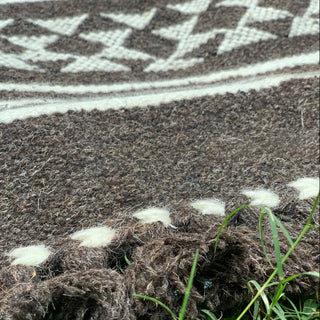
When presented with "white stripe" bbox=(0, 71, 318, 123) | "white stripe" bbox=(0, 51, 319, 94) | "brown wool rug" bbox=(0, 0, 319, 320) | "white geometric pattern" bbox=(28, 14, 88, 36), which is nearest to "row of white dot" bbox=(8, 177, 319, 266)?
"brown wool rug" bbox=(0, 0, 319, 320)

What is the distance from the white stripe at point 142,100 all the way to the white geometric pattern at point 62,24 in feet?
1.95

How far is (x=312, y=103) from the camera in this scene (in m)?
2.04

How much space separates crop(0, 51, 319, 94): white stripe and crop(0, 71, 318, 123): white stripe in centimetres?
9

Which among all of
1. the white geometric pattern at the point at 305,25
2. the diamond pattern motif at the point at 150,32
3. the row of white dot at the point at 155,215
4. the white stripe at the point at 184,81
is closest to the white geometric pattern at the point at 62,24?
the diamond pattern motif at the point at 150,32

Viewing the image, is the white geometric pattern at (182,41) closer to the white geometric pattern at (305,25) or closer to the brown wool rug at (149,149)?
the brown wool rug at (149,149)

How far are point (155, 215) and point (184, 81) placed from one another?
40.3 inches

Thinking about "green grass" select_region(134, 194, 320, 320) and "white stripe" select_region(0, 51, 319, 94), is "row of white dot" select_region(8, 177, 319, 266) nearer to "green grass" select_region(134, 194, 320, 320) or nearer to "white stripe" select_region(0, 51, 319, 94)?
"green grass" select_region(134, 194, 320, 320)

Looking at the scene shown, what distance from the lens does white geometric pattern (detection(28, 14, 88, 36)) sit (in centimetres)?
241

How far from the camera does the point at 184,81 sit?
89.6 inches

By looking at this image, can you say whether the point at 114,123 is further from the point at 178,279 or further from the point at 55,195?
the point at 178,279

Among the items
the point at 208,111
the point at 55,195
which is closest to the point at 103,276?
the point at 55,195

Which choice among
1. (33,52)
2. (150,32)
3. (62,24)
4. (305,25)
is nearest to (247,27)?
(305,25)

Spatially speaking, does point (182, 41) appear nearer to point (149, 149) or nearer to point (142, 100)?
point (142, 100)

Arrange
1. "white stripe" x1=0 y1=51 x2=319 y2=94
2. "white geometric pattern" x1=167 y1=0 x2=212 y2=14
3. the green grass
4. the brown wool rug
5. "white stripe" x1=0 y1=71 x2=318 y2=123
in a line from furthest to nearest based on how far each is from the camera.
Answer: "white geometric pattern" x1=167 y1=0 x2=212 y2=14 < "white stripe" x1=0 y1=51 x2=319 y2=94 < "white stripe" x1=0 y1=71 x2=318 y2=123 < the brown wool rug < the green grass
